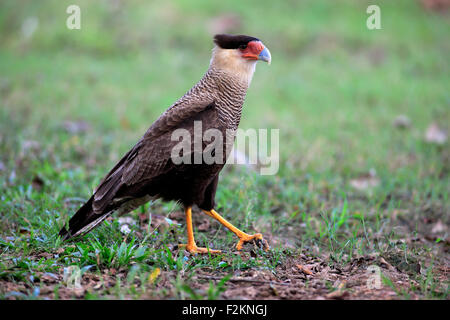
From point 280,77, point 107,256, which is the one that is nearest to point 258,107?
point 280,77

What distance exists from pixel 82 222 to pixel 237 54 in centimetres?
180

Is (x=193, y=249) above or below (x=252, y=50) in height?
below

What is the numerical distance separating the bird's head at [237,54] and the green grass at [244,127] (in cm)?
97

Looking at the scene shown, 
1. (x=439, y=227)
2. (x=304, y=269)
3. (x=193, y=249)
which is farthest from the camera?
(x=439, y=227)

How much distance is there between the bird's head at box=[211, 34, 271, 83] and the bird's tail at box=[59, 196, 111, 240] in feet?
4.99

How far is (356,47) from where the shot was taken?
414 inches

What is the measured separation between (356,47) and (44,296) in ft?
30.5

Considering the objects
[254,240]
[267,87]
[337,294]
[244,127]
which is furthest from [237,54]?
[267,87]

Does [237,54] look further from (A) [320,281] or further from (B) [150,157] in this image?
(A) [320,281]

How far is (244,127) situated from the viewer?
707 centimetres

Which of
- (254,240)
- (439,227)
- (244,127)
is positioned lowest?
(439,227)

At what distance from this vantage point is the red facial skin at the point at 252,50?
3770mm
